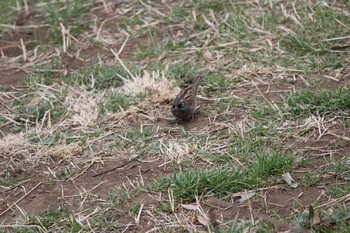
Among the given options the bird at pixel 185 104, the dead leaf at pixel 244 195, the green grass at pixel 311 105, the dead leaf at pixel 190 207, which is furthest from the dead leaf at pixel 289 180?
the bird at pixel 185 104

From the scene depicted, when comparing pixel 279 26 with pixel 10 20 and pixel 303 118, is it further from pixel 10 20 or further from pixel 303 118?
pixel 10 20

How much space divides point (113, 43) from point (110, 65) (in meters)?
0.47

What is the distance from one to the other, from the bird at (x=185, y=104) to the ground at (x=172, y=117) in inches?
3.3

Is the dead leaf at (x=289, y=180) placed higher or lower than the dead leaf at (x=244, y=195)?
higher

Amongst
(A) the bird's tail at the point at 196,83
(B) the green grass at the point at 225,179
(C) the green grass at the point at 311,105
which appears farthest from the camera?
(A) the bird's tail at the point at 196,83

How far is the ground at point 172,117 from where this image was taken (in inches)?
193

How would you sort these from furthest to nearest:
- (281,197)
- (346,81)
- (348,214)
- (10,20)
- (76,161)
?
(10,20)
(346,81)
(76,161)
(281,197)
(348,214)

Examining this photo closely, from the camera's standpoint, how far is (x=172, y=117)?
6.17m

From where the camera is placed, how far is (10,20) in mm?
8195

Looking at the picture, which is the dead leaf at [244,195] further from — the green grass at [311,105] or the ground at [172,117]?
the green grass at [311,105]

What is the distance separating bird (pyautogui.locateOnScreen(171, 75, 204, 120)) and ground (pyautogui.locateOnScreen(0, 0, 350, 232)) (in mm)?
83

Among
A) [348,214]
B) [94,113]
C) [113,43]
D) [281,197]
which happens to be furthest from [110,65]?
[348,214]

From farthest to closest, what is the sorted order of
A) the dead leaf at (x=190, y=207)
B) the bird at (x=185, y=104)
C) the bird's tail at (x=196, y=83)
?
the bird's tail at (x=196, y=83), the bird at (x=185, y=104), the dead leaf at (x=190, y=207)

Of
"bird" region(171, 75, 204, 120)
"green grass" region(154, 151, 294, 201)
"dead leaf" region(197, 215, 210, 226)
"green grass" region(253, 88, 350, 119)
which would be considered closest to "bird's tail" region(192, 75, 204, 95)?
"bird" region(171, 75, 204, 120)
